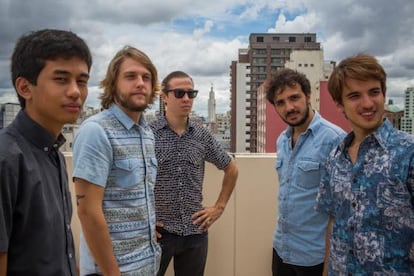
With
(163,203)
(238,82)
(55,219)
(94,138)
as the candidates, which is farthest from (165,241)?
(238,82)

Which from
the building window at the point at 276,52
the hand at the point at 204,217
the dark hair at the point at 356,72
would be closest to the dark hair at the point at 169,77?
the hand at the point at 204,217

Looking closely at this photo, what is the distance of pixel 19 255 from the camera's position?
1029 mm

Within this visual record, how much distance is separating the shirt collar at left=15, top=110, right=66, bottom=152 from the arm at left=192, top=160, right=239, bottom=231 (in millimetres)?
1252

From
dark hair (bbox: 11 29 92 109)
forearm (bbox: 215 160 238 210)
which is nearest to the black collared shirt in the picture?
dark hair (bbox: 11 29 92 109)

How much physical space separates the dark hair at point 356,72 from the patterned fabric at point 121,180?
860mm

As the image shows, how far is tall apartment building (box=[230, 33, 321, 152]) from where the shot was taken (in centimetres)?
5331

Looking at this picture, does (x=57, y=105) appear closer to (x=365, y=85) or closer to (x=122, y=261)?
(x=122, y=261)

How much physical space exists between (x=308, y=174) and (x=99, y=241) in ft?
3.44

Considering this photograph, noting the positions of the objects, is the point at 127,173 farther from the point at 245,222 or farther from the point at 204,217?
the point at 245,222

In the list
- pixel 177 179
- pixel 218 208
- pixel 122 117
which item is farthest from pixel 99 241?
pixel 218 208

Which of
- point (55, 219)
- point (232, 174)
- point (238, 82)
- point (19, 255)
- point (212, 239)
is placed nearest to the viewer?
point (19, 255)

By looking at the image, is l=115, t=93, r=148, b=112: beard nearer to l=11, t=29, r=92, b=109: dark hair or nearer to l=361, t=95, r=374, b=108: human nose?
l=11, t=29, r=92, b=109: dark hair

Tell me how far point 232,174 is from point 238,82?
5136cm

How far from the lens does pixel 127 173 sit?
64.6 inches
